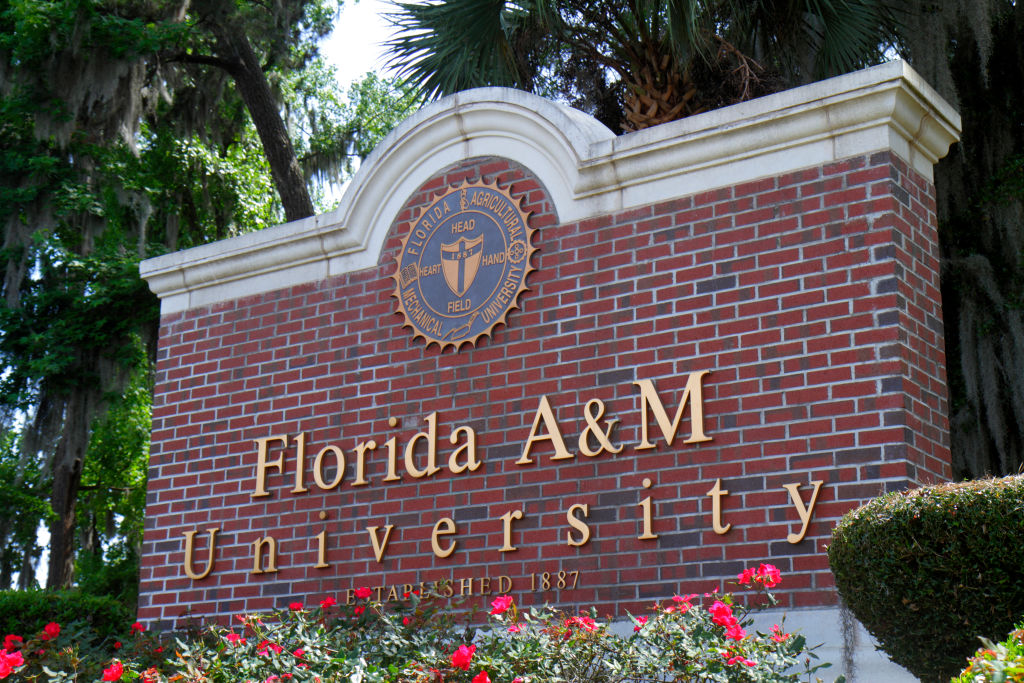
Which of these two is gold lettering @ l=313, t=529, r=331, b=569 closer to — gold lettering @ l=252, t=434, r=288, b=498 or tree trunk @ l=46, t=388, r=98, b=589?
gold lettering @ l=252, t=434, r=288, b=498

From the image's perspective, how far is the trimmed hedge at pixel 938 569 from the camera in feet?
15.6

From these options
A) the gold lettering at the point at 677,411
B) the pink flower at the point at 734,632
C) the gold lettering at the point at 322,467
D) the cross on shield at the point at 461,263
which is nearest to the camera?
the pink flower at the point at 734,632

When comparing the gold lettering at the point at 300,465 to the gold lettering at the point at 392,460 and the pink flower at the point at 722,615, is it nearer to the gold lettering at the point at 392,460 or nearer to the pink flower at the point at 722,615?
the gold lettering at the point at 392,460

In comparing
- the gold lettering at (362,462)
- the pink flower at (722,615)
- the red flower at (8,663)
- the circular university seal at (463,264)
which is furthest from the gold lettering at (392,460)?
the pink flower at (722,615)

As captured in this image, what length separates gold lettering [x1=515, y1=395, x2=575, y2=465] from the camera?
7.23 metres

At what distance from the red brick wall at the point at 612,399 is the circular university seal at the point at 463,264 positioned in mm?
106

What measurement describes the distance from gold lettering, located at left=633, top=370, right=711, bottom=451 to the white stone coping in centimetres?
117

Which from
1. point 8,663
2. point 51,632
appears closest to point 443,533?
point 51,632

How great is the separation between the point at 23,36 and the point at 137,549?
12.5 m

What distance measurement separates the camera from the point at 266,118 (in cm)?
1681

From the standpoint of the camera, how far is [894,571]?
497 cm

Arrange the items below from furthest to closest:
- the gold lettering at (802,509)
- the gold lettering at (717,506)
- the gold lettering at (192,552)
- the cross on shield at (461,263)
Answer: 1. the gold lettering at (192,552)
2. the cross on shield at (461,263)
3. the gold lettering at (717,506)
4. the gold lettering at (802,509)

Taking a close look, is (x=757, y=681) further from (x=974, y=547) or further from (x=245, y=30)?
(x=245, y=30)

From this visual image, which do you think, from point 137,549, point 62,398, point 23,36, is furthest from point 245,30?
point 137,549
